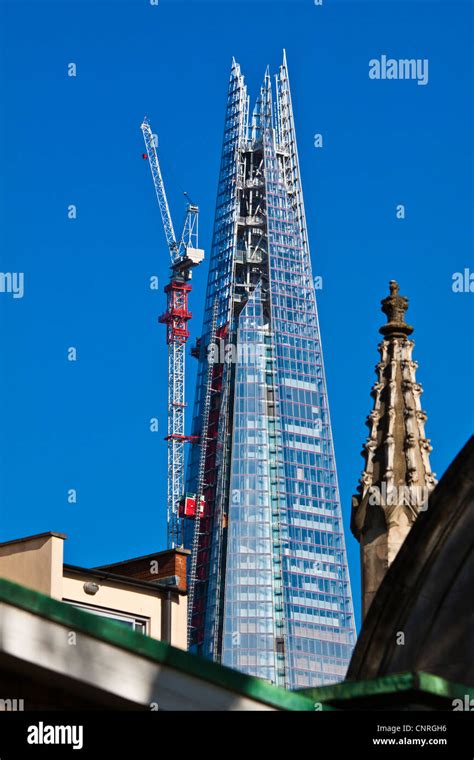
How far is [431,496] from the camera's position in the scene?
16766 mm

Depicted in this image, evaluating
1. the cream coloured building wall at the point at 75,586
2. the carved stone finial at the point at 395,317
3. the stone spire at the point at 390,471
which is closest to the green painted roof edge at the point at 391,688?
the stone spire at the point at 390,471

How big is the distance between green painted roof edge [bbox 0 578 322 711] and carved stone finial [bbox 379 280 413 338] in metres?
8.54

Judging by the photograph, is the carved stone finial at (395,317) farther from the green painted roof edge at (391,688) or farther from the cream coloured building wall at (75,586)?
the cream coloured building wall at (75,586)

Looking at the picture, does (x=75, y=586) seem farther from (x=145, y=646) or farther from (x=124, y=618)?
(x=145, y=646)

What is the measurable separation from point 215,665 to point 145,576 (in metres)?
27.7

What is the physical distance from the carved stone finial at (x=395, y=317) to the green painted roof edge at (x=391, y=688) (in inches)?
299

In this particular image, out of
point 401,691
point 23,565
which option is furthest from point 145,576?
point 401,691

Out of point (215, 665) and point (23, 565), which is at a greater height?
point (23, 565)

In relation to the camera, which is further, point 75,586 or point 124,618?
point 124,618

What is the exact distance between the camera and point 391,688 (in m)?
11.6

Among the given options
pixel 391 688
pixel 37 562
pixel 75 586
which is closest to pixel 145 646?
pixel 391 688

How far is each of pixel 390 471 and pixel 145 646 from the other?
844 centimetres

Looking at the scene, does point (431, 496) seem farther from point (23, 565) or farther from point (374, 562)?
point (23, 565)

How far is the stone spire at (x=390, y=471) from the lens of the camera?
60.0 ft
